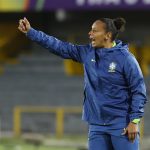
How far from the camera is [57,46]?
6387 mm

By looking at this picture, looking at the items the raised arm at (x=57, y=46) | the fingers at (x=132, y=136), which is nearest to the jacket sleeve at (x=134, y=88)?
the fingers at (x=132, y=136)

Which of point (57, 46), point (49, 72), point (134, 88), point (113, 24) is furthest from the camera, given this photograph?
point (49, 72)

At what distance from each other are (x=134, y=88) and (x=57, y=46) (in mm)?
788

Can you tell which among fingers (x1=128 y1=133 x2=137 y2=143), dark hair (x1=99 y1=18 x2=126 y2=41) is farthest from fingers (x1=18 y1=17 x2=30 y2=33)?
fingers (x1=128 y1=133 x2=137 y2=143)

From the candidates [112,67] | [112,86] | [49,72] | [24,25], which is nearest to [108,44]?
[112,67]

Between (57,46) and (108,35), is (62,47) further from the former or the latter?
(108,35)

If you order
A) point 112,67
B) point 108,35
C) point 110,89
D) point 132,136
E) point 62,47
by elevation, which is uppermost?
point 108,35

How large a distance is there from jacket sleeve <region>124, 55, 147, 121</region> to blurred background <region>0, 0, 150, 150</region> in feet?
24.3

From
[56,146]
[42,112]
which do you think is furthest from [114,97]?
[42,112]

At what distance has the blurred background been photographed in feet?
53.5

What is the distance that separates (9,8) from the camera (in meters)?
17.0

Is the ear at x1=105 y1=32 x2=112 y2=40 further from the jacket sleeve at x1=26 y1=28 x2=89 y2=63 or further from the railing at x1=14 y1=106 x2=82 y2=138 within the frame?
the railing at x1=14 y1=106 x2=82 y2=138

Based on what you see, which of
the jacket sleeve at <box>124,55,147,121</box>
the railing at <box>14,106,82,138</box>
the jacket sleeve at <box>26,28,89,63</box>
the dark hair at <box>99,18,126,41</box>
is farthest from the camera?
the railing at <box>14,106,82,138</box>

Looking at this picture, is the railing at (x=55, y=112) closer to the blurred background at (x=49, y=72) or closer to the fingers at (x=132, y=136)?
the blurred background at (x=49, y=72)
